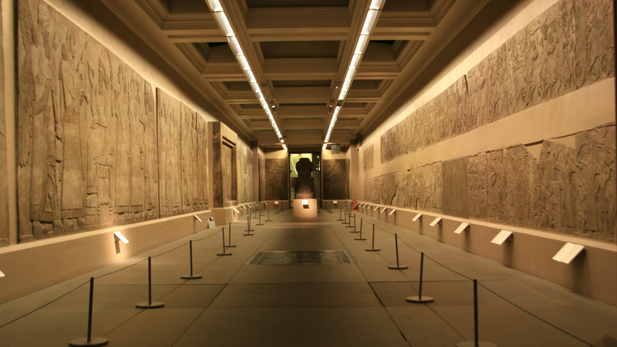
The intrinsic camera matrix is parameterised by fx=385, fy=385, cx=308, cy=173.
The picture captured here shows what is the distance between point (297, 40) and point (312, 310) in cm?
979

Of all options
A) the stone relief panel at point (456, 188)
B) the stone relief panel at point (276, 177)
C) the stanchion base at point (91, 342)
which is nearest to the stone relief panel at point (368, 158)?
the stone relief panel at point (276, 177)

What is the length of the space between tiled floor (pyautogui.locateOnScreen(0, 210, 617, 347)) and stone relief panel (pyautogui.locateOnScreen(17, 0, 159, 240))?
150cm

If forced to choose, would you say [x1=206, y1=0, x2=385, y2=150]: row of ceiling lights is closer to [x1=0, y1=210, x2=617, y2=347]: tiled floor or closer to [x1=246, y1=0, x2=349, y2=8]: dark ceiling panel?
[x1=246, y1=0, x2=349, y2=8]: dark ceiling panel

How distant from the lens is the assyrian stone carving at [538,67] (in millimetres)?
5793

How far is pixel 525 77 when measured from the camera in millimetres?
7668

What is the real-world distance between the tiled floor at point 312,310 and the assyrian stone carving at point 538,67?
135 inches

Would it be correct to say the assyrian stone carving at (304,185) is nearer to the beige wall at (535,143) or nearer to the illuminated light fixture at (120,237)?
the beige wall at (535,143)

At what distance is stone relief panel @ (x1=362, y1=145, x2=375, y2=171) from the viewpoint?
2588 cm

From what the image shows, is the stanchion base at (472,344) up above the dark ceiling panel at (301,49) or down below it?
below

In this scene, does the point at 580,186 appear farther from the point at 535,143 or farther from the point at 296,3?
the point at 296,3

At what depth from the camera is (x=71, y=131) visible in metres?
7.73

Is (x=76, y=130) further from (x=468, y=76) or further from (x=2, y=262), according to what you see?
(x=468, y=76)

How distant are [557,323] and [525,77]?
4956 millimetres

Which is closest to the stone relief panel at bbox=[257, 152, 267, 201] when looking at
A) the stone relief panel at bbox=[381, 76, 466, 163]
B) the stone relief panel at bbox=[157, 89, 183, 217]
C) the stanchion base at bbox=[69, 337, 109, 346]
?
the stone relief panel at bbox=[381, 76, 466, 163]
